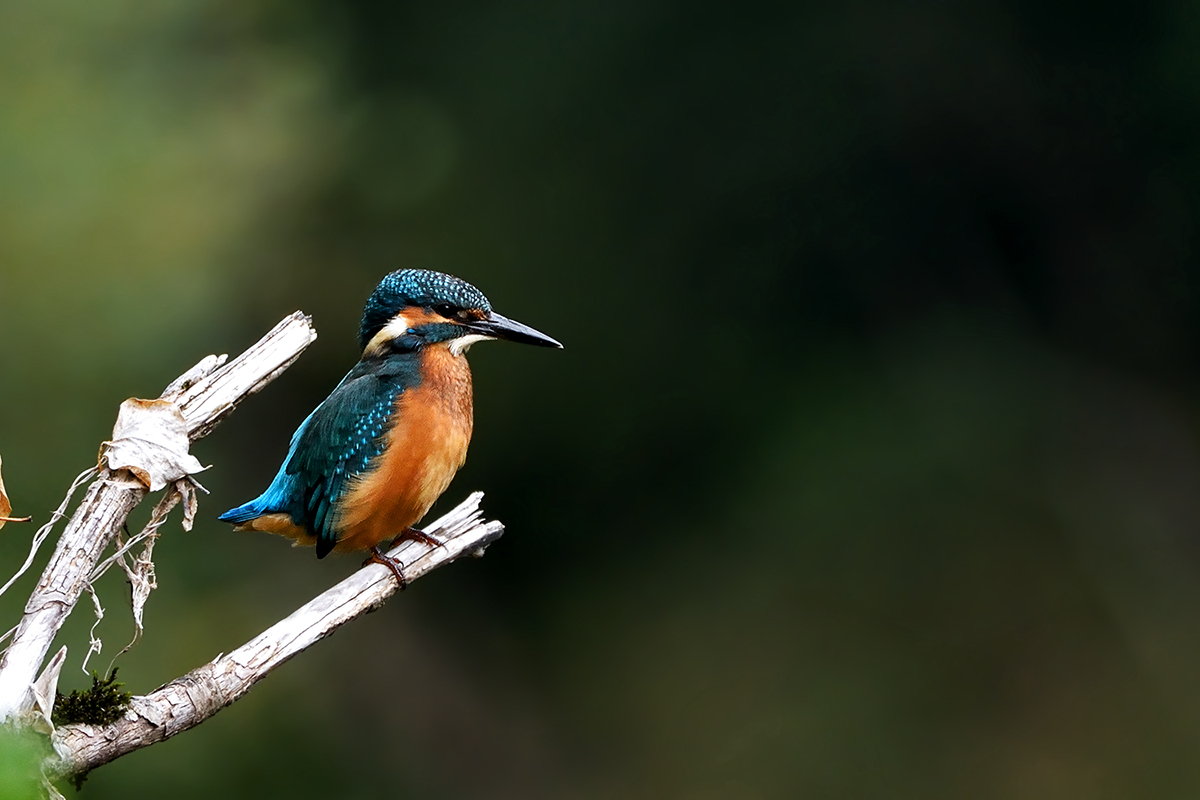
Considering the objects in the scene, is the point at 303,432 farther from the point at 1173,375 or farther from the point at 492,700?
the point at 1173,375

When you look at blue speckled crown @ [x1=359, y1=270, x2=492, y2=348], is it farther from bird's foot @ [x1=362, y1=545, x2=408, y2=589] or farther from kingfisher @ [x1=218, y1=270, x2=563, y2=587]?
bird's foot @ [x1=362, y1=545, x2=408, y2=589]

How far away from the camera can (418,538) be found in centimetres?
236

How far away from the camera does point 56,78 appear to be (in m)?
5.04

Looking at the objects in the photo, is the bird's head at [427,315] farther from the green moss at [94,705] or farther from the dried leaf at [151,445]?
the green moss at [94,705]

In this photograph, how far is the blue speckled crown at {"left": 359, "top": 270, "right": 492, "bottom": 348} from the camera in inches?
94.4

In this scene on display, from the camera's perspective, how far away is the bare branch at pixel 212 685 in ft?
5.15

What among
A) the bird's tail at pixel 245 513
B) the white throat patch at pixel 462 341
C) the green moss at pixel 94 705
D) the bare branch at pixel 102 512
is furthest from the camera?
the white throat patch at pixel 462 341

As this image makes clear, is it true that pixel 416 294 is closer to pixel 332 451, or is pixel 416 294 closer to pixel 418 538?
pixel 332 451

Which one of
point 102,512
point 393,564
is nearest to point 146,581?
point 102,512

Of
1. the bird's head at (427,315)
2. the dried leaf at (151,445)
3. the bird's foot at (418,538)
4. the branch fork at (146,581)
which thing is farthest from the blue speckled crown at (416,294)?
the dried leaf at (151,445)

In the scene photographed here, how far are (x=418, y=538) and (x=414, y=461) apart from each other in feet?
0.46

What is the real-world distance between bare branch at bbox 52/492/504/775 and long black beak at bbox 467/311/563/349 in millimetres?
527

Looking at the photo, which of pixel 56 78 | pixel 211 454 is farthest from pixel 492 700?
pixel 56 78

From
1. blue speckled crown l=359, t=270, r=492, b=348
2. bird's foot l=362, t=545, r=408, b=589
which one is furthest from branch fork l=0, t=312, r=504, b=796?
blue speckled crown l=359, t=270, r=492, b=348
